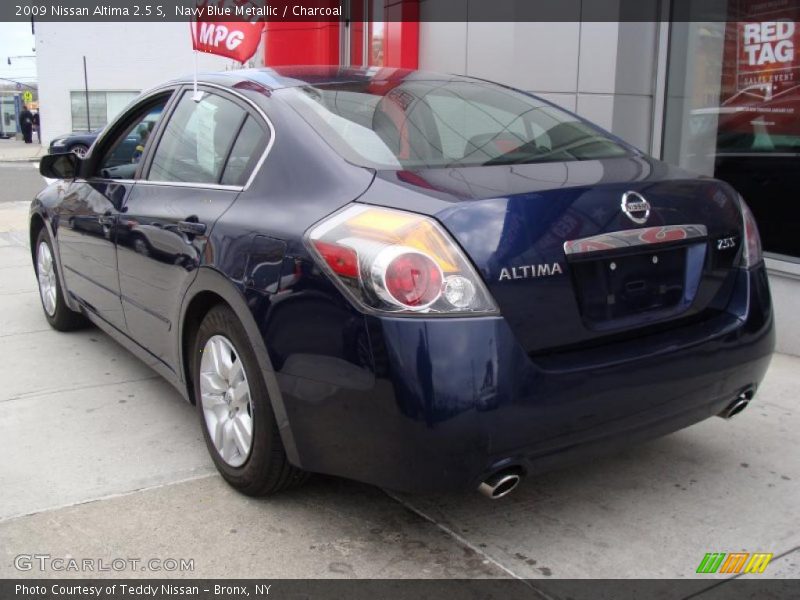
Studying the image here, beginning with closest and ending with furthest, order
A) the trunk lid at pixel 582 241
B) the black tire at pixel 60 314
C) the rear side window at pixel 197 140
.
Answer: the trunk lid at pixel 582 241 → the rear side window at pixel 197 140 → the black tire at pixel 60 314

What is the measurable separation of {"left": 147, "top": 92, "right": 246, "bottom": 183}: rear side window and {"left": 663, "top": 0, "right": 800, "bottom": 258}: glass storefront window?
12.0ft

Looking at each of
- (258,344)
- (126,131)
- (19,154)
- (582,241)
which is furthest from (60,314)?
(19,154)

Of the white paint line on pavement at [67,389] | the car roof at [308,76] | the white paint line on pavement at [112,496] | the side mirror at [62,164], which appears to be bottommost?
the white paint line on pavement at [67,389]

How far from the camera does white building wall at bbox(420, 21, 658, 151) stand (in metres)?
6.51

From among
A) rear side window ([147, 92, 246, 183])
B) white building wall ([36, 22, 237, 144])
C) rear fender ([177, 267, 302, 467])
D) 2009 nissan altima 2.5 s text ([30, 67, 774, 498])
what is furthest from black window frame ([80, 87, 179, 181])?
white building wall ([36, 22, 237, 144])

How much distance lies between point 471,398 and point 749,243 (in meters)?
1.39

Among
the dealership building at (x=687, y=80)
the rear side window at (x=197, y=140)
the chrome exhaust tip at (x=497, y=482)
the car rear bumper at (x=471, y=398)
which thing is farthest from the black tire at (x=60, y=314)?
the chrome exhaust tip at (x=497, y=482)

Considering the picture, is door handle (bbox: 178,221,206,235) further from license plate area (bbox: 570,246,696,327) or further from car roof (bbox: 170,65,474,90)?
license plate area (bbox: 570,246,696,327)

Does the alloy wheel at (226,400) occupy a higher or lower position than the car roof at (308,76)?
lower

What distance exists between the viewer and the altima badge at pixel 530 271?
2.45m

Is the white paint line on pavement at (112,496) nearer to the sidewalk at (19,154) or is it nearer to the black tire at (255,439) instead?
the black tire at (255,439)

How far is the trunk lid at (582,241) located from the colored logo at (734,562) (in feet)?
2.56

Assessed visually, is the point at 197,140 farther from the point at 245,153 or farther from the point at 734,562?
the point at 734,562

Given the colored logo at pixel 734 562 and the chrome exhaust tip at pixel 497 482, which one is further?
the colored logo at pixel 734 562
